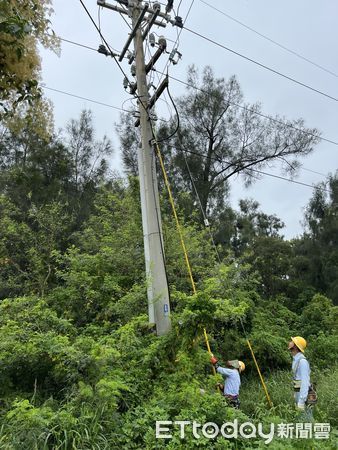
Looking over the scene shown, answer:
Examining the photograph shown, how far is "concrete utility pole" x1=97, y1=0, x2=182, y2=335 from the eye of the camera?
6.61 meters

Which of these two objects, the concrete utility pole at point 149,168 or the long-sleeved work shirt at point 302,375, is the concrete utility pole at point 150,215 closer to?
the concrete utility pole at point 149,168

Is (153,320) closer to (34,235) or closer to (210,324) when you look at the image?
(210,324)

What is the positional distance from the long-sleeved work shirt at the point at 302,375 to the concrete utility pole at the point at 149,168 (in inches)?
78.2

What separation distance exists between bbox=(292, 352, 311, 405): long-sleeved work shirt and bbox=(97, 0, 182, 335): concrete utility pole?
6.52 ft

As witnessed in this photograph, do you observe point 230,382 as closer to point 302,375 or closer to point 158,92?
point 302,375

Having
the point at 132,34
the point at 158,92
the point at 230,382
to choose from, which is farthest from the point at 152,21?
the point at 230,382

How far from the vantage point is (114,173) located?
58.8 feet

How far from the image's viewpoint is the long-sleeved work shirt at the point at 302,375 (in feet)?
17.3

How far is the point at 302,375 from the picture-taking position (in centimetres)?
543

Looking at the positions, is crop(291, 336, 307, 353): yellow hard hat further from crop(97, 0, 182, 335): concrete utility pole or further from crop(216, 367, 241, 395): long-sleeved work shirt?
crop(97, 0, 182, 335): concrete utility pole

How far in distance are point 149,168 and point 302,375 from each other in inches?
166

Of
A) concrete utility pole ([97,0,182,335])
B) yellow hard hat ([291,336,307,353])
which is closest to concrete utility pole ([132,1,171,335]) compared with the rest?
concrete utility pole ([97,0,182,335])

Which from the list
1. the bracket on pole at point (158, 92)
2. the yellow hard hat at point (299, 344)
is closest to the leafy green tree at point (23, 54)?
the bracket on pole at point (158, 92)

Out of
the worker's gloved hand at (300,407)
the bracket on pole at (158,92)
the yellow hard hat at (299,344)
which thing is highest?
the bracket on pole at (158,92)
